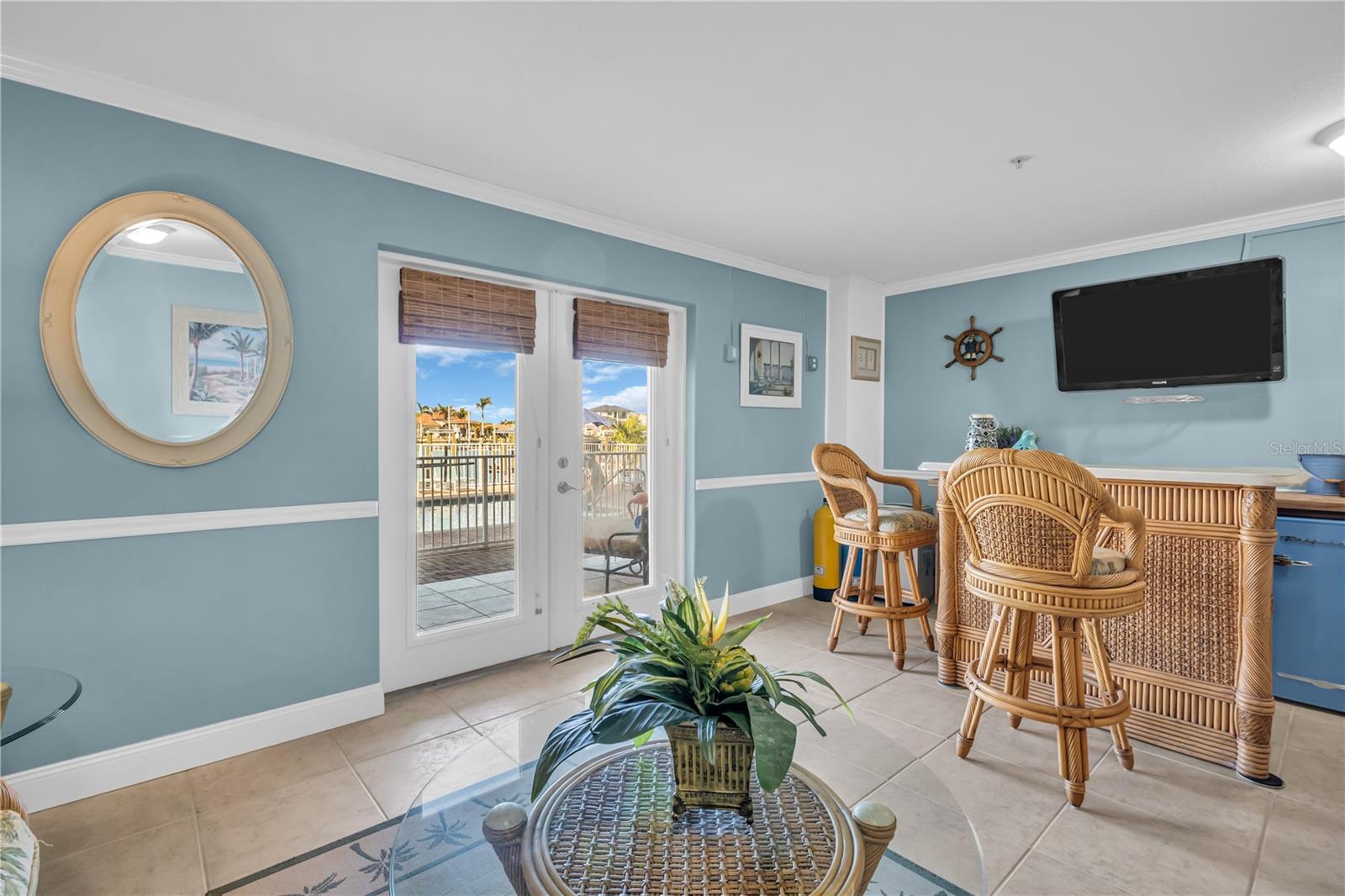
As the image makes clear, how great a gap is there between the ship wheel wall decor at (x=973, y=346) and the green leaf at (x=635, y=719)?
4200mm

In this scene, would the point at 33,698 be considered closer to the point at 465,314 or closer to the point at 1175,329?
the point at 465,314

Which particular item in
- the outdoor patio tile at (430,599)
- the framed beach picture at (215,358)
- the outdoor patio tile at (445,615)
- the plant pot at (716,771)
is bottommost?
the outdoor patio tile at (445,615)

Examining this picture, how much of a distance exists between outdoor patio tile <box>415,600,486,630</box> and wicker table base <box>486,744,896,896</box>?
6.66ft

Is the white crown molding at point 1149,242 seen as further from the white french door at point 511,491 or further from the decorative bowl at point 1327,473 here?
the white french door at point 511,491

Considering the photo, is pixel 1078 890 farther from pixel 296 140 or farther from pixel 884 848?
pixel 296 140

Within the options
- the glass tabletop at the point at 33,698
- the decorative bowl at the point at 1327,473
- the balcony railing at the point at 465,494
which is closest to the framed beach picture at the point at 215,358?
the balcony railing at the point at 465,494

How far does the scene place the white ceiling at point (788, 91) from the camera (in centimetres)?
183

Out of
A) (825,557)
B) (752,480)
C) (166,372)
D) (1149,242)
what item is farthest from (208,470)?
(1149,242)

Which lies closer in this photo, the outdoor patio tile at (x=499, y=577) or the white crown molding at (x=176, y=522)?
the white crown molding at (x=176, y=522)

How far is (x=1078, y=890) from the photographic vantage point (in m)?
1.71

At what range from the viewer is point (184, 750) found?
230 cm

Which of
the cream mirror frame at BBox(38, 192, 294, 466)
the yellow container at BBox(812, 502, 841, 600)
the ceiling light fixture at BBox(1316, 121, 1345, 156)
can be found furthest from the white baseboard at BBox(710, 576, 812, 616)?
the ceiling light fixture at BBox(1316, 121, 1345, 156)

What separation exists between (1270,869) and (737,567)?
2.85 metres

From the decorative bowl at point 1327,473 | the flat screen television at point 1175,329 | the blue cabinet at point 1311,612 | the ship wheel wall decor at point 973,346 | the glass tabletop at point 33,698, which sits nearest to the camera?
the glass tabletop at point 33,698
